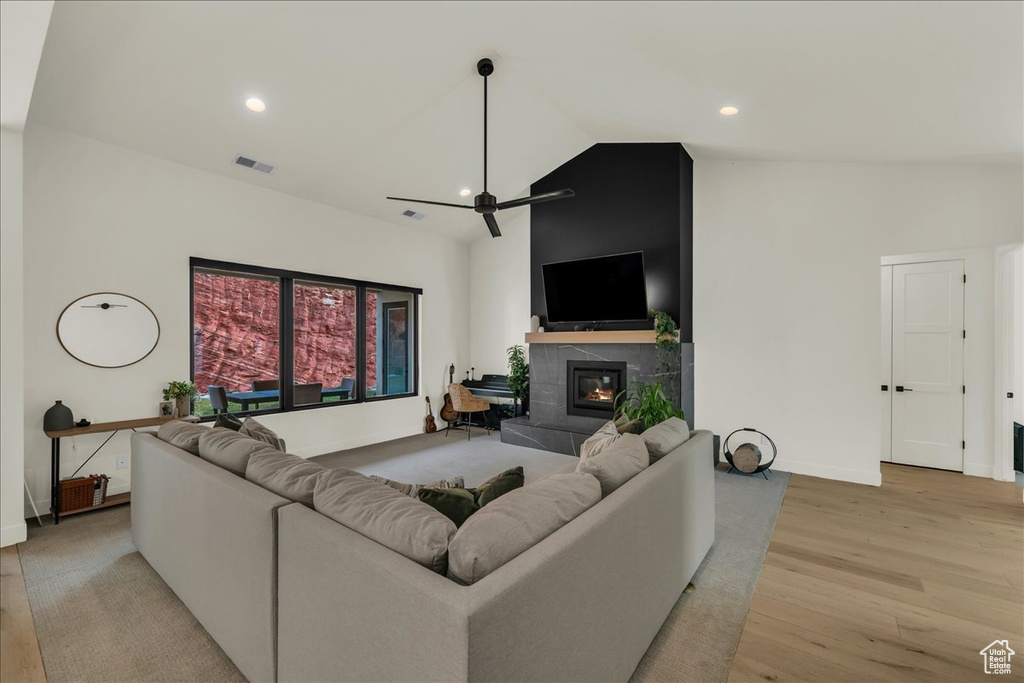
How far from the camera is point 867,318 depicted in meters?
4.12

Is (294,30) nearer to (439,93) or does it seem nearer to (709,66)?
(439,93)

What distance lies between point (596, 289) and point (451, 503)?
159 inches

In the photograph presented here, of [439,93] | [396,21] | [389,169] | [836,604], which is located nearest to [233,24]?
[396,21]

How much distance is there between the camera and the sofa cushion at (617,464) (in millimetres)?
1835

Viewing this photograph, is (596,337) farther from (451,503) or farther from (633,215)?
(451,503)

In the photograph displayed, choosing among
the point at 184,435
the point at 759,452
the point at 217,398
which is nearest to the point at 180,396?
the point at 217,398

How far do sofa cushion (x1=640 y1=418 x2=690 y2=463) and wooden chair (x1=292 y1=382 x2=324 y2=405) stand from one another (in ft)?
13.4

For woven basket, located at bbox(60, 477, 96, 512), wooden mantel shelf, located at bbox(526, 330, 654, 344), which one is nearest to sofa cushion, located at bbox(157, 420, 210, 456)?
woven basket, located at bbox(60, 477, 96, 512)

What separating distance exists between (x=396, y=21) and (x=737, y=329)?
13.4ft

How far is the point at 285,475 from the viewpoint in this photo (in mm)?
1767

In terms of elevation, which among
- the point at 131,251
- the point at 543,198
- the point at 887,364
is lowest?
the point at 887,364

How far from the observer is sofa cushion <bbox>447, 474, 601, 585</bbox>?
45.1 inches

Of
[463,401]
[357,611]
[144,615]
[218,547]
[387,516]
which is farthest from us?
[463,401]

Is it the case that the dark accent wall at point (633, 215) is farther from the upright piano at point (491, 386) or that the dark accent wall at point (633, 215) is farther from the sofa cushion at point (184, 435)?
the sofa cushion at point (184, 435)
